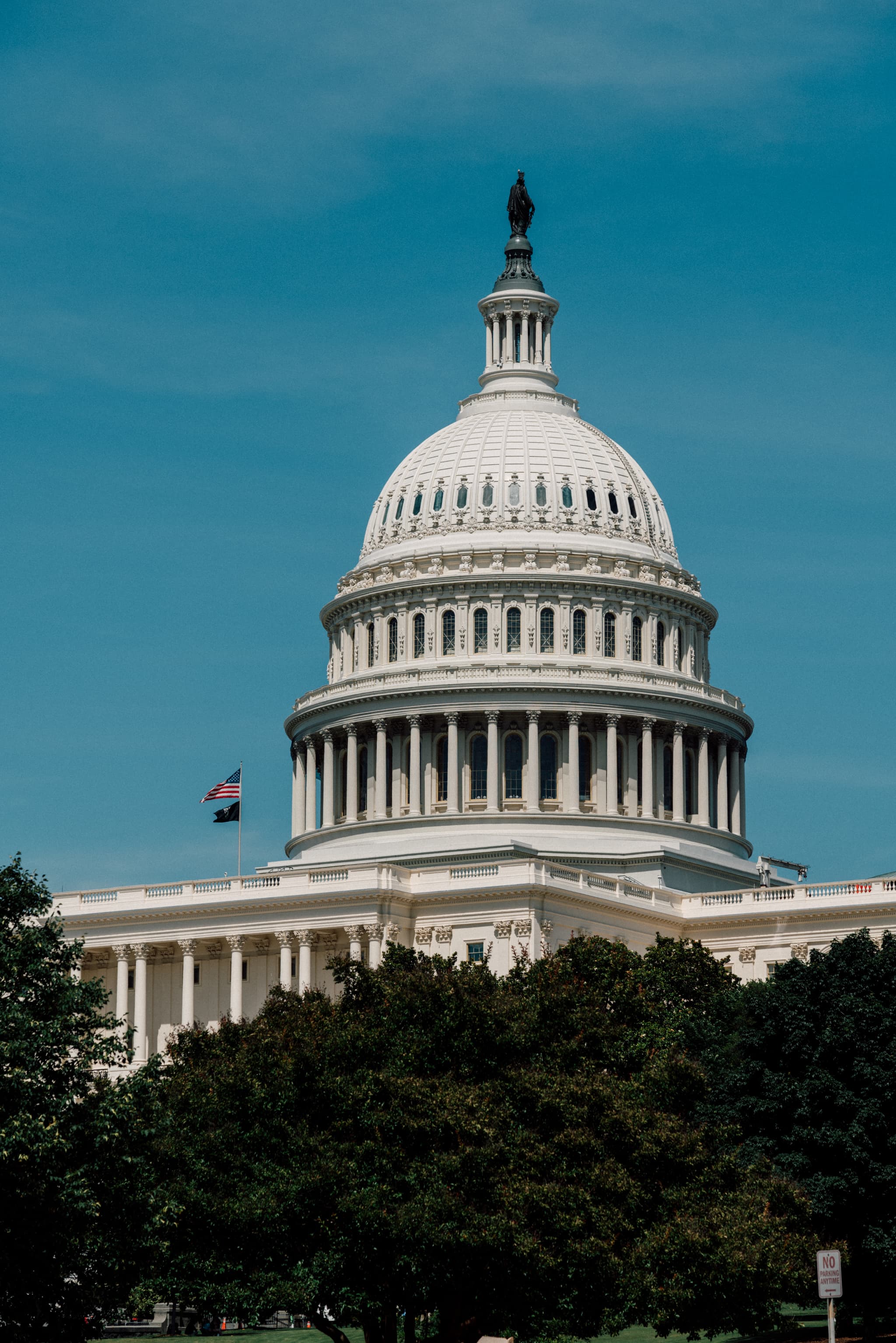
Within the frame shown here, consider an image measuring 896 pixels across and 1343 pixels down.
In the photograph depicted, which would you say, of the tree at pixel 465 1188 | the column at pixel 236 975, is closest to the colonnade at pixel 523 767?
the column at pixel 236 975

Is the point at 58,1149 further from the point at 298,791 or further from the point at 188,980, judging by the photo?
the point at 298,791

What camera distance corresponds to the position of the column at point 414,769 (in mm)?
155625

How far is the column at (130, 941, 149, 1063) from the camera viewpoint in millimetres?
132750

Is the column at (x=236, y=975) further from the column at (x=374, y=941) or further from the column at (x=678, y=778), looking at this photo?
the column at (x=678, y=778)

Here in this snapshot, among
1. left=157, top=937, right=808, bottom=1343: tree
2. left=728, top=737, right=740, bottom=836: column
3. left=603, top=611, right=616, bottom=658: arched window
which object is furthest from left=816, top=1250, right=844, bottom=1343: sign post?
left=728, top=737, right=740, bottom=836: column

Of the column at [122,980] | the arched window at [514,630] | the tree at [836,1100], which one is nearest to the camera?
the tree at [836,1100]

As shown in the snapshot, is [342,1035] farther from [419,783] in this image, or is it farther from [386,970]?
[419,783]

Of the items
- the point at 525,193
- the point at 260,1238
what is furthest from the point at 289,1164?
→ the point at 525,193

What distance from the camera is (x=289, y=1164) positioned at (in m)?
78.1

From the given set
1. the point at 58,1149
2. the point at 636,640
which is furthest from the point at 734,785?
the point at 58,1149

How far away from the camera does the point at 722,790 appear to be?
163m

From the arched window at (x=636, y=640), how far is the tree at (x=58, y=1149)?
89.8 meters

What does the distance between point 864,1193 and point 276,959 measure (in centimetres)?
5540

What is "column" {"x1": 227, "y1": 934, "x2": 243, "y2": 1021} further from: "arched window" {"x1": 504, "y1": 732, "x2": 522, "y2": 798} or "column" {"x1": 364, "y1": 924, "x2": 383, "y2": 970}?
"arched window" {"x1": 504, "y1": 732, "x2": 522, "y2": 798}
